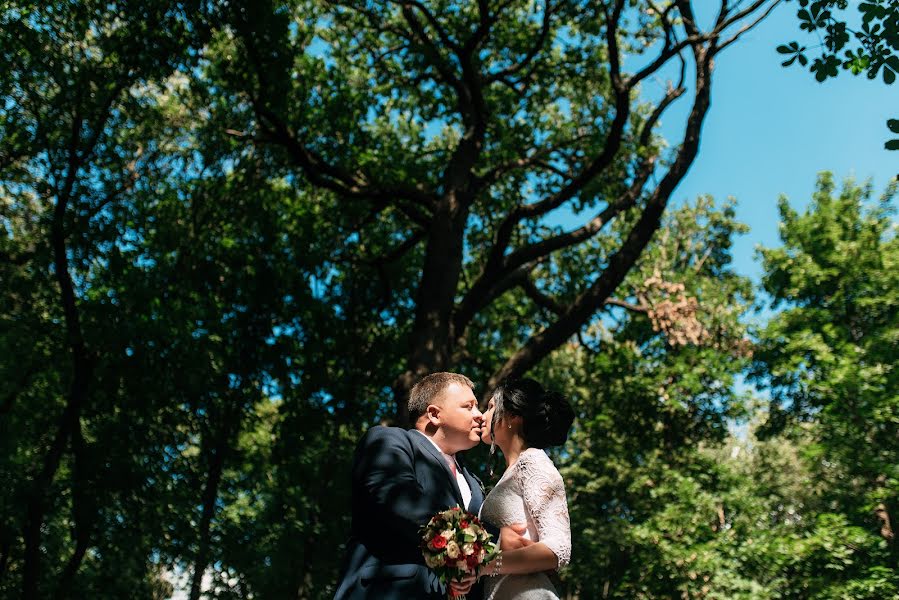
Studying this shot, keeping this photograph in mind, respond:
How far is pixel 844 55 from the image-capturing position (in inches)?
241

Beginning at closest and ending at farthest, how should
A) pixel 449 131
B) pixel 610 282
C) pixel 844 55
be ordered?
pixel 844 55
pixel 610 282
pixel 449 131

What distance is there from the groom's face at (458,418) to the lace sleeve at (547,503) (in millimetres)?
336

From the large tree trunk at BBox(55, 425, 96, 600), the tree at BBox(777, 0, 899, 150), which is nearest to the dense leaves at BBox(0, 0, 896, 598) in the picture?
the large tree trunk at BBox(55, 425, 96, 600)

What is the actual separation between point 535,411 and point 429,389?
2.09 ft

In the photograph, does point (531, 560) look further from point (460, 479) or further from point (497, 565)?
point (460, 479)

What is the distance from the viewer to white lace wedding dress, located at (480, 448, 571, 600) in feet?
12.4

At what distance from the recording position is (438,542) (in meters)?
3.36

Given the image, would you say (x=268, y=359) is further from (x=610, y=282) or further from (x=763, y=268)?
(x=763, y=268)

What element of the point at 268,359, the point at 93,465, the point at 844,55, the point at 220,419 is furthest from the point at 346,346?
the point at 844,55

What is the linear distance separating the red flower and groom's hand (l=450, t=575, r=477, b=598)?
231 millimetres

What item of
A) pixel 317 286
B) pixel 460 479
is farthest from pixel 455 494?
pixel 317 286

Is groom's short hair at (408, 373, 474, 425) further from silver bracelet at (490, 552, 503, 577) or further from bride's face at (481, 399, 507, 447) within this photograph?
silver bracelet at (490, 552, 503, 577)

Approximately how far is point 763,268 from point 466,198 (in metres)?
16.4

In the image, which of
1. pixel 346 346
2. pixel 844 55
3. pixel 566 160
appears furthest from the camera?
pixel 346 346
